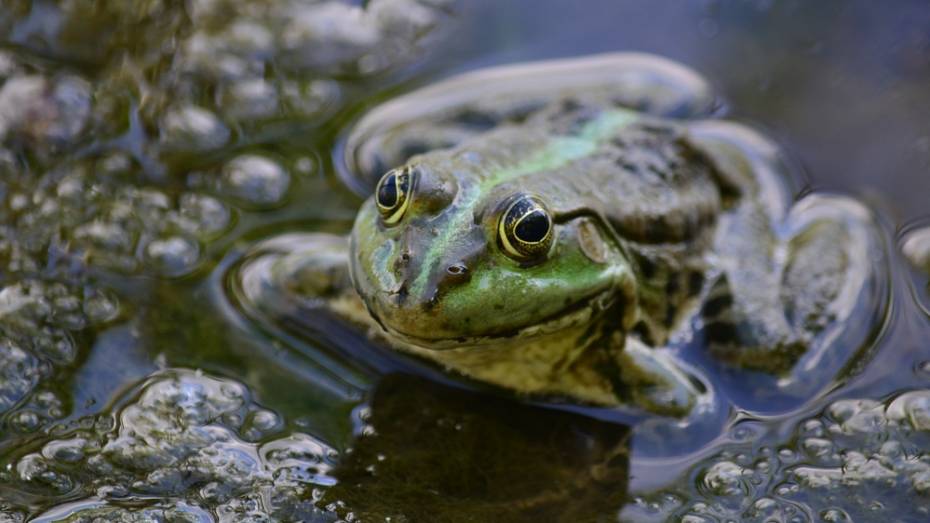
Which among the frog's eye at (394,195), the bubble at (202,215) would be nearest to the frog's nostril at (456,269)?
the frog's eye at (394,195)

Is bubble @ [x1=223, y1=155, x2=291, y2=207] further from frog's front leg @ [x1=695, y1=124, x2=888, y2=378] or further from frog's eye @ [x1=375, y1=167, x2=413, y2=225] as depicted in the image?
frog's front leg @ [x1=695, y1=124, x2=888, y2=378]

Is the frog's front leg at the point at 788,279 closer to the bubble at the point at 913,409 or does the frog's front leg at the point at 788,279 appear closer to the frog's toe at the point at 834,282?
the frog's toe at the point at 834,282

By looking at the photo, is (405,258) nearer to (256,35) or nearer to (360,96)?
(360,96)

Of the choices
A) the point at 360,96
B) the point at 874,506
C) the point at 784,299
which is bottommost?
the point at 874,506

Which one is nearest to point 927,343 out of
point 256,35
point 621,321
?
point 621,321

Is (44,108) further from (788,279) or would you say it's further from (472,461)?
(788,279)

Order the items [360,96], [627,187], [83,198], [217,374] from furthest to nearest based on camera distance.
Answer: [360,96] < [83,198] < [627,187] < [217,374]
